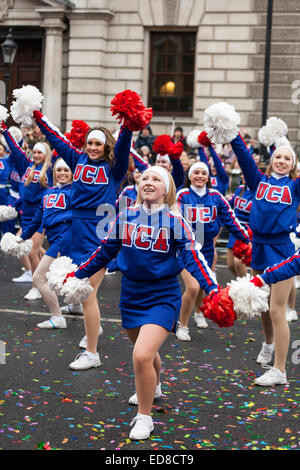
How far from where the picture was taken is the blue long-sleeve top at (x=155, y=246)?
4305 mm

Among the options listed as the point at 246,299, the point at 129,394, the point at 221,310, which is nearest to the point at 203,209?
the point at 129,394

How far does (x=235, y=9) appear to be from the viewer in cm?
1831

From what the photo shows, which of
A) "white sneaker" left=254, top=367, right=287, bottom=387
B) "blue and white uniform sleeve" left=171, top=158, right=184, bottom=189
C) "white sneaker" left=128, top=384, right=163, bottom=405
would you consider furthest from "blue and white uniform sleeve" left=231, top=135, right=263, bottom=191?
"blue and white uniform sleeve" left=171, top=158, right=184, bottom=189

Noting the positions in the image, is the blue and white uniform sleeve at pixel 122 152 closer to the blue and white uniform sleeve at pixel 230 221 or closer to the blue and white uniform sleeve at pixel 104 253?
the blue and white uniform sleeve at pixel 104 253

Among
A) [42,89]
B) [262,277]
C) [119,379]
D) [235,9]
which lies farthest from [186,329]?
[42,89]

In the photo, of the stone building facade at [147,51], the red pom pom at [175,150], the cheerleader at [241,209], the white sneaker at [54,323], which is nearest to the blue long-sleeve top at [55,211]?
the white sneaker at [54,323]

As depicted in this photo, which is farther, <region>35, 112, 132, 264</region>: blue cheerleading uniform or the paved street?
<region>35, 112, 132, 264</region>: blue cheerleading uniform

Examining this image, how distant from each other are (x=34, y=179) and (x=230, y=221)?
2.89 metres

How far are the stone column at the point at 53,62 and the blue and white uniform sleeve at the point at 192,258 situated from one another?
1579 centimetres

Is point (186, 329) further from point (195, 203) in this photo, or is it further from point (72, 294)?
point (72, 294)

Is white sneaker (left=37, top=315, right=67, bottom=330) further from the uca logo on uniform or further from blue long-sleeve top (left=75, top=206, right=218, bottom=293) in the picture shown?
blue long-sleeve top (left=75, top=206, right=218, bottom=293)

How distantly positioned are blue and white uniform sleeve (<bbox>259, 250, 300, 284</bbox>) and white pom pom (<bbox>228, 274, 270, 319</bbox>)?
1.42ft

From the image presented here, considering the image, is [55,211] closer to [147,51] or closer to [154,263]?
[154,263]

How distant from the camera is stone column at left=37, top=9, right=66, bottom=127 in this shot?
19.3m
